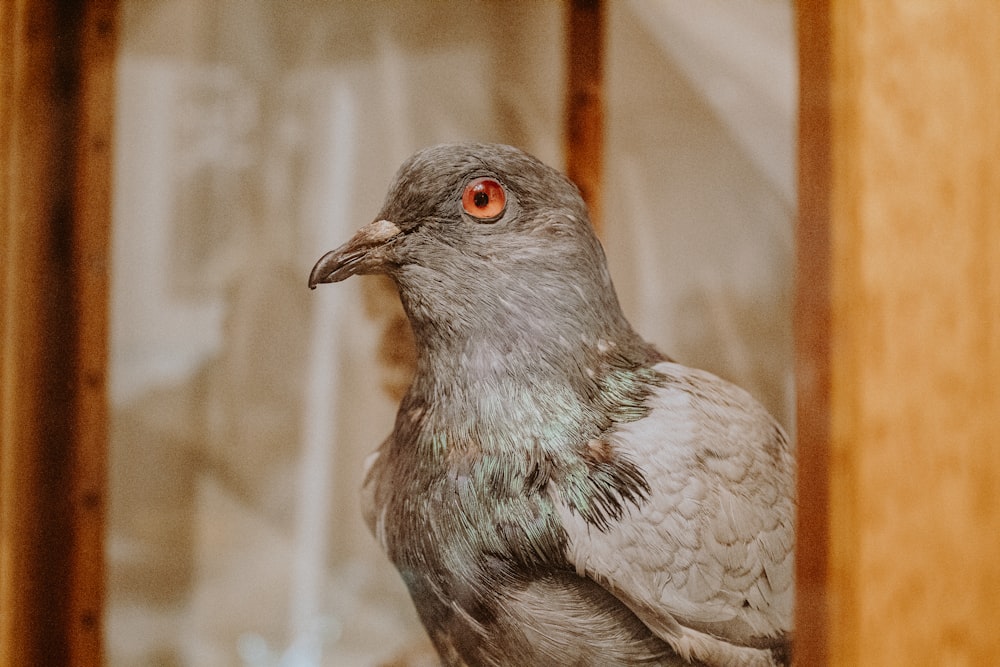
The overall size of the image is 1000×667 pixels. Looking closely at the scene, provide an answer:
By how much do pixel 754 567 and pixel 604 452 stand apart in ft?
0.62

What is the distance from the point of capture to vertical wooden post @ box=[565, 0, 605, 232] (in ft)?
2.61

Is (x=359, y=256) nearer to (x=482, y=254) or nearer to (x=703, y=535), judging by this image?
(x=482, y=254)

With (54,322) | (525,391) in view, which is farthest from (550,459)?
(54,322)

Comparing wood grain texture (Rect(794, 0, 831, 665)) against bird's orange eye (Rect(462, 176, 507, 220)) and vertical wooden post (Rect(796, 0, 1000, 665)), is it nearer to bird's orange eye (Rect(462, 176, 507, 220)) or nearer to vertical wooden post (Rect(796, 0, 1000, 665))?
vertical wooden post (Rect(796, 0, 1000, 665))

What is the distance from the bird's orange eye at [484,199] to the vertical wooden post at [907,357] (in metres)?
0.33

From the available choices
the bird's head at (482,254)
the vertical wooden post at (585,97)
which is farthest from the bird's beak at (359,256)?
the vertical wooden post at (585,97)

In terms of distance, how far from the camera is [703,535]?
702 millimetres

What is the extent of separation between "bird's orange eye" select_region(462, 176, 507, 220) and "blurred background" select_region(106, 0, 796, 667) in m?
0.07

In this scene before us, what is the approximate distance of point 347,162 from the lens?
0.82 meters

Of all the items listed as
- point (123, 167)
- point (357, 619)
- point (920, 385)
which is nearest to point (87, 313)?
point (123, 167)

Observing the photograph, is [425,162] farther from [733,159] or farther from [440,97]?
[733,159]

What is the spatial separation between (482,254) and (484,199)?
6 centimetres

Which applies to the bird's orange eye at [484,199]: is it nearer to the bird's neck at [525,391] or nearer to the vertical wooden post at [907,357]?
the bird's neck at [525,391]

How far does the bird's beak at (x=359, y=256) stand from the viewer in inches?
29.2
